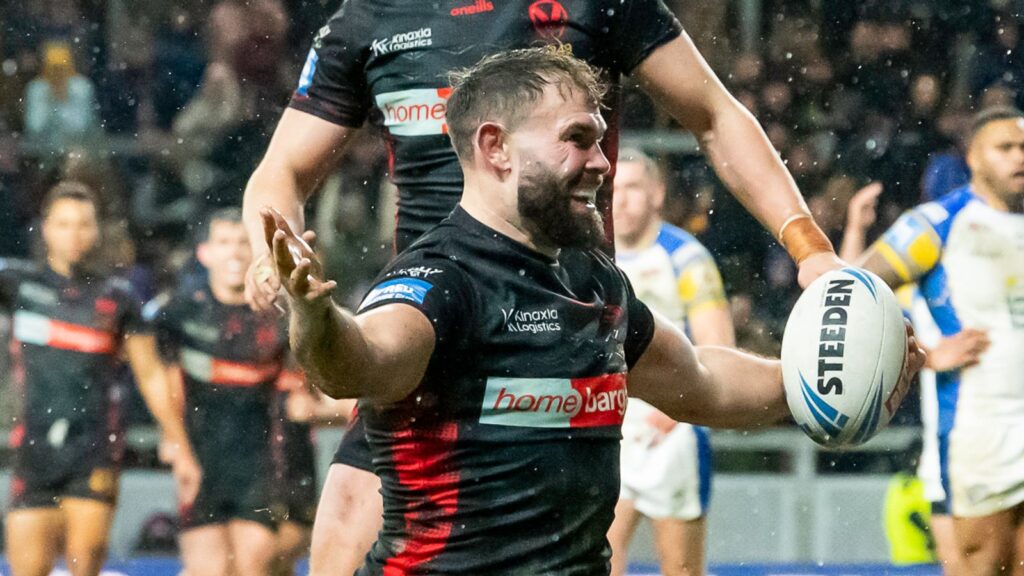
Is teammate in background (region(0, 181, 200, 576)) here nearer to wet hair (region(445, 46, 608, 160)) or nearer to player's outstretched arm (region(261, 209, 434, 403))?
wet hair (region(445, 46, 608, 160))

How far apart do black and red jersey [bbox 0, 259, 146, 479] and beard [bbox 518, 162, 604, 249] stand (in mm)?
5034

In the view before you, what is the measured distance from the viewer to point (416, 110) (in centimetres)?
428

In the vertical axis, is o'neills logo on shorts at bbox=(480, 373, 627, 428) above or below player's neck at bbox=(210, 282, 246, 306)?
above

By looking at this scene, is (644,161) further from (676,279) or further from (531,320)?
(531,320)

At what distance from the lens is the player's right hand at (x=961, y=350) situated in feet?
23.4

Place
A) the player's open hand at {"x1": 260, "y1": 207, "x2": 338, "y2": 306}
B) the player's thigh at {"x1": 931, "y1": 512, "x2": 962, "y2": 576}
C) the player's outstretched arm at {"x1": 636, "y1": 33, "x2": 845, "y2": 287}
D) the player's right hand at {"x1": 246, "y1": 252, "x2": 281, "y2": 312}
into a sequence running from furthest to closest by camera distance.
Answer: the player's thigh at {"x1": 931, "y1": 512, "x2": 962, "y2": 576} < the player's outstretched arm at {"x1": 636, "y1": 33, "x2": 845, "y2": 287} < the player's right hand at {"x1": 246, "y1": 252, "x2": 281, "y2": 312} < the player's open hand at {"x1": 260, "y1": 207, "x2": 338, "y2": 306}

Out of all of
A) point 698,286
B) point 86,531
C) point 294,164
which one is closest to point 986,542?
point 698,286

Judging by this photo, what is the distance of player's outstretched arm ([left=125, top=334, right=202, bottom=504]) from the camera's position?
796cm

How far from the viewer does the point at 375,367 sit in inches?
126

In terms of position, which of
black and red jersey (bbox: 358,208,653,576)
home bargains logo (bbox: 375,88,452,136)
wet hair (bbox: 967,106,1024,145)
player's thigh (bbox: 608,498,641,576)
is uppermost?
wet hair (bbox: 967,106,1024,145)

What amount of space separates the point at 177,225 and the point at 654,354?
7042 millimetres

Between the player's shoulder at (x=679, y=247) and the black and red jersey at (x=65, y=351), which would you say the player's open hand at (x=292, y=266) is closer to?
the player's shoulder at (x=679, y=247)

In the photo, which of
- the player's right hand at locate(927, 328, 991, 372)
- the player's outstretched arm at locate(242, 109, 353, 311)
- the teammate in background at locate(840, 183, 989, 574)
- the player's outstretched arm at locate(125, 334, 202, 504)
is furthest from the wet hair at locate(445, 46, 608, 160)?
the player's outstretched arm at locate(125, 334, 202, 504)

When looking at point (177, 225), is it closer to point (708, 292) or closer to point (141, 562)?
point (141, 562)
